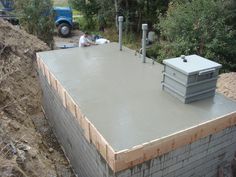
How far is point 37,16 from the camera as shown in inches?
409

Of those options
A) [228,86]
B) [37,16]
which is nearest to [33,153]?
[228,86]

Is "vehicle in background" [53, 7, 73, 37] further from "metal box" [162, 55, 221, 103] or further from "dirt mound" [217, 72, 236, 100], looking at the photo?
"metal box" [162, 55, 221, 103]

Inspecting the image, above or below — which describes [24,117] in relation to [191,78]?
below

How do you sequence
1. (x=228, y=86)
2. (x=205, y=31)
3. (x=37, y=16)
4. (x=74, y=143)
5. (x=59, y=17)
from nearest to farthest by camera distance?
(x=74, y=143)
(x=228, y=86)
(x=205, y=31)
(x=37, y=16)
(x=59, y=17)

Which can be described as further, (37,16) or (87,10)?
(87,10)

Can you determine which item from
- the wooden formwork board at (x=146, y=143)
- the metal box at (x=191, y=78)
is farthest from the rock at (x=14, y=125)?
the metal box at (x=191, y=78)

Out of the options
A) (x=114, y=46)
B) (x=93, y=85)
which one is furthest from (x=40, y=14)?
(x=93, y=85)

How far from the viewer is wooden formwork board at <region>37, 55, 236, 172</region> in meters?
3.05

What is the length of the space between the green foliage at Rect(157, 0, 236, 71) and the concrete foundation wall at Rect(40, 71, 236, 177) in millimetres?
4368

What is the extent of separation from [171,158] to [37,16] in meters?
8.81

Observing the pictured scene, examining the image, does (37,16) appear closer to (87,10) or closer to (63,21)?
(63,21)

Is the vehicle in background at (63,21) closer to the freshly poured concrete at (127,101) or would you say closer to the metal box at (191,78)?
the freshly poured concrete at (127,101)

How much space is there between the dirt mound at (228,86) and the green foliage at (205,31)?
1218 millimetres

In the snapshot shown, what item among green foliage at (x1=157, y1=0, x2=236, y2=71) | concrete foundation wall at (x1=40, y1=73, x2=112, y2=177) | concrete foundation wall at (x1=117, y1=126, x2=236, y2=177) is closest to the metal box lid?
concrete foundation wall at (x1=117, y1=126, x2=236, y2=177)
